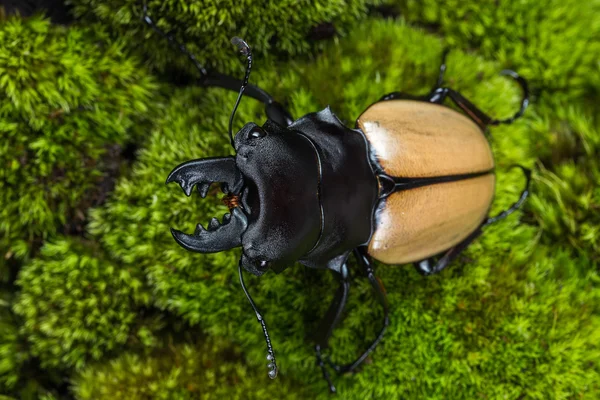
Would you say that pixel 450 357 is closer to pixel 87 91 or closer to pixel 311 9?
pixel 311 9

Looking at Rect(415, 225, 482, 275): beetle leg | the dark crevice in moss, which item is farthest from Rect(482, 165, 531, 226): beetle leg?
the dark crevice in moss

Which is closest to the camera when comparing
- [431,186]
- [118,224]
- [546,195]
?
[431,186]

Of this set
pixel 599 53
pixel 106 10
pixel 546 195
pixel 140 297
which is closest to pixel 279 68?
pixel 106 10

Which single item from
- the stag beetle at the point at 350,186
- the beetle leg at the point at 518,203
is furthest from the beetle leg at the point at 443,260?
the beetle leg at the point at 518,203

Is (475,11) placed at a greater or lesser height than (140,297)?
greater

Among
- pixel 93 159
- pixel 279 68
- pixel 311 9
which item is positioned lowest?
pixel 93 159

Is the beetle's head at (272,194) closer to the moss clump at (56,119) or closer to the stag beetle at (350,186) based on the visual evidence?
the stag beetle at (350,186)
